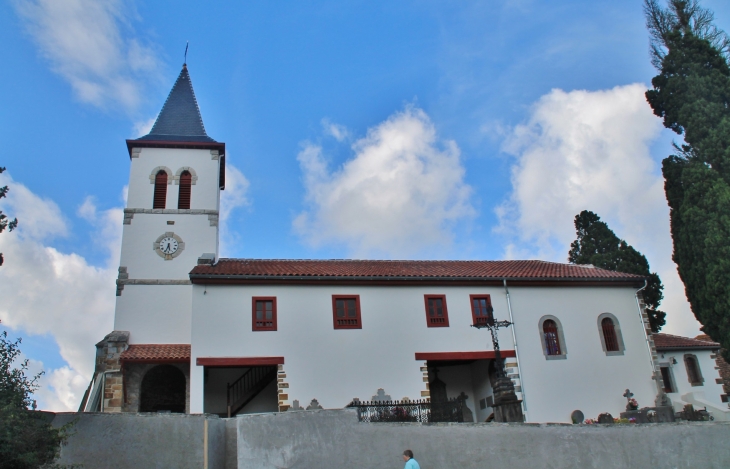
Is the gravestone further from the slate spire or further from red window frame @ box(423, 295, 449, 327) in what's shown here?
the slate spire

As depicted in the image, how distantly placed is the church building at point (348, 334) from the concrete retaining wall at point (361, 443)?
A: 6.26 meters

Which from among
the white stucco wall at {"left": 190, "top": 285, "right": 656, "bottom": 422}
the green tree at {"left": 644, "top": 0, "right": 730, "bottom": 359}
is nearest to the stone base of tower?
the white stucco wall at {"left": 190, "top": 285, "right": 656, "bottom": 422}

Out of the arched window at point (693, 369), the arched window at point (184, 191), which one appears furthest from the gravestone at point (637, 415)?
the arched window at point (184, 191)

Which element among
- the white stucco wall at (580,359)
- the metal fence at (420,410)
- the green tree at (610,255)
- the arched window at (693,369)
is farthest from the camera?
the green tree at (610,255)

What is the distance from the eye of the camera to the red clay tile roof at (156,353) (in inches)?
782

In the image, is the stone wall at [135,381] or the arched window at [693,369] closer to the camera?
the stone wall at [135,381]

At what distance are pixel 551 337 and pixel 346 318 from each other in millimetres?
7873

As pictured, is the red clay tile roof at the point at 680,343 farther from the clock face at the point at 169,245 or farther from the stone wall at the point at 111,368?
the stone wall at the point at 111,368

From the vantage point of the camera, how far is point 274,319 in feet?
64.6

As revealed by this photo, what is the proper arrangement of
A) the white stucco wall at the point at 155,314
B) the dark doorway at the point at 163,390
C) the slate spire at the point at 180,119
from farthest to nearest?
the slate spire at the point at 180,119, the white stucco wall at the point at 155,314, the dark doorway at the point at 163,390

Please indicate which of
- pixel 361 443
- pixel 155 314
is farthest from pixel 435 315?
pixel 155 314

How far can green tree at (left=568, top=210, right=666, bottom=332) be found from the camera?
3177 cm

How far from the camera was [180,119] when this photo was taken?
91.9 ft

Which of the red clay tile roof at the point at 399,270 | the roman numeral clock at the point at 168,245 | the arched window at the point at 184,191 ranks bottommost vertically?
the red clay tile roof at the point at 399,270
